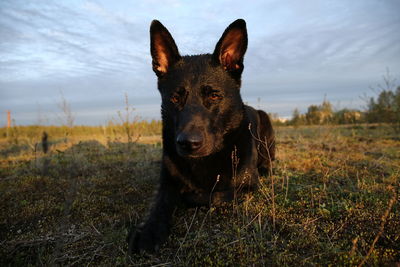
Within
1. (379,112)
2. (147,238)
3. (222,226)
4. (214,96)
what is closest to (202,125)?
(214,96)

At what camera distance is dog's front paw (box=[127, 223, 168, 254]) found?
177 centimetres

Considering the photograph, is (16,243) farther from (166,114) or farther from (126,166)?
(126,166)

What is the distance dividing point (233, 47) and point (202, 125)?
3.77 feet

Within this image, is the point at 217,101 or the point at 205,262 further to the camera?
the point at 217,101


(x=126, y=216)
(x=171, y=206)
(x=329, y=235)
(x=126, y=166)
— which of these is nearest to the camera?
(x=329, y=235)

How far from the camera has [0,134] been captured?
66.8 ft

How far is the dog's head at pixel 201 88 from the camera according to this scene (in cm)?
235

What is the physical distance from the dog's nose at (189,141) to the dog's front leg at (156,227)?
0.56 m

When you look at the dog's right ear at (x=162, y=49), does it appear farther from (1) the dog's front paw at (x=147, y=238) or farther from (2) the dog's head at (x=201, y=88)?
(1) the dog's front paw at (x=147, y=238)

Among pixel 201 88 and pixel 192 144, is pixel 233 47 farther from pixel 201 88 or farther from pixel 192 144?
pixel 192 144

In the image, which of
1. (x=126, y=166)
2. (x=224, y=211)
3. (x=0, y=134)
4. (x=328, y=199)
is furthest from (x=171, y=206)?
(x=0, y=134)

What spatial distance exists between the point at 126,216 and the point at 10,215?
135 cm

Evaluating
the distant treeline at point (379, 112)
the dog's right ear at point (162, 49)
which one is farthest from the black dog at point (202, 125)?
the distant treeline at point (379, 112)

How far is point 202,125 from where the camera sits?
7.61ft
